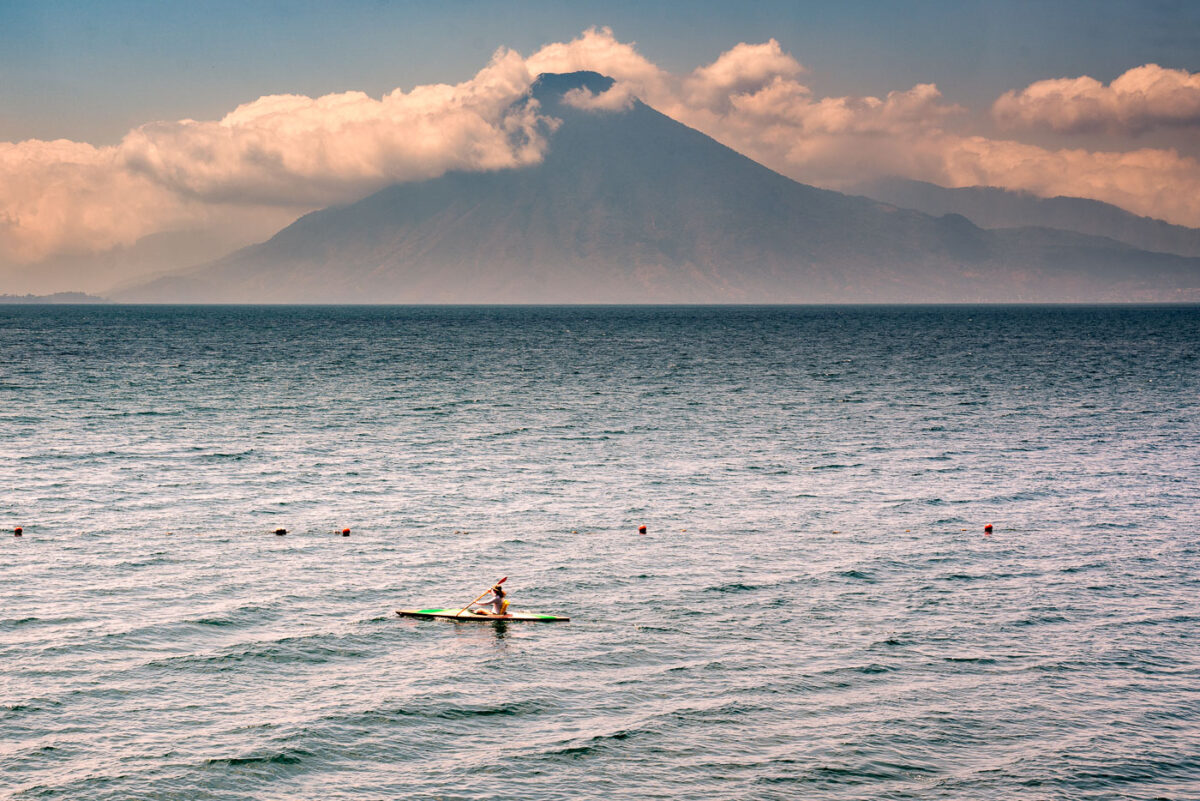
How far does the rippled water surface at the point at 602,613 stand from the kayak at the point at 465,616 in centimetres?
40

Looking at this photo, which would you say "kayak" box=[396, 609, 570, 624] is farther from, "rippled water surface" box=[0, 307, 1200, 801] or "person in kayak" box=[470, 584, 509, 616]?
"rippled water surface" box=[0, 307, 1200, 801]

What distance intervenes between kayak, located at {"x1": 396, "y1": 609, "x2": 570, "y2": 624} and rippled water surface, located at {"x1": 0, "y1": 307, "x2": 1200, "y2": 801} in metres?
0.40

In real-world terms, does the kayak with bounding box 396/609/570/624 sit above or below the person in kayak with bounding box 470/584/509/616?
below

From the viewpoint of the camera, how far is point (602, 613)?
40.4m

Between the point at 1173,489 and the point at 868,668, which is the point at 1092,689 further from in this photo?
the point at 1173,489

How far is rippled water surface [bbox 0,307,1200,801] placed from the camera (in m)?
28.8

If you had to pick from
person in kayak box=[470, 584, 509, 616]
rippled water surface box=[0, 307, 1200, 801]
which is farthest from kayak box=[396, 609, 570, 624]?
rippled water surface box=[0, 307, 1200, 801]

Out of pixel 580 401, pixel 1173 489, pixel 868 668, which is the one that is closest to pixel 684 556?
pixel 868 668

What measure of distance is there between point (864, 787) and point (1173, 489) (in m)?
45.8

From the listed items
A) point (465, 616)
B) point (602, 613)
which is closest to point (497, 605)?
point (465, 616)

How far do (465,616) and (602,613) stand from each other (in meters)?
5.09

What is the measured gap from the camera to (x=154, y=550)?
158 ft

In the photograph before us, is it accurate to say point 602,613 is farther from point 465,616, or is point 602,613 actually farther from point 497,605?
point 465,616

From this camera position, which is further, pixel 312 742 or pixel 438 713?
pixel 438 713
